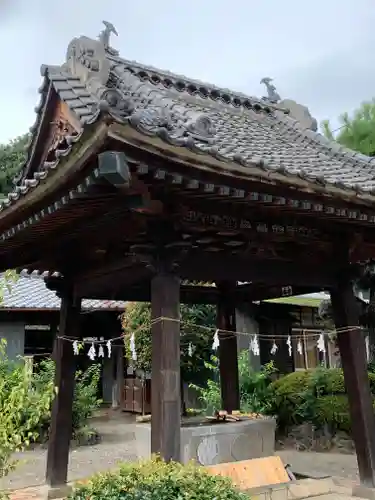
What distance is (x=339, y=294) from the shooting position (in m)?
7.69

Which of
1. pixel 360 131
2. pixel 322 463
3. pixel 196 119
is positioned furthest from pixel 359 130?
pixel 196 119

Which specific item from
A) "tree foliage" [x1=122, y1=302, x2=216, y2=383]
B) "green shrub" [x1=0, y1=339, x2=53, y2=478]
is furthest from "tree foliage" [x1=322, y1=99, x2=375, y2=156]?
"green shrub" [x1=0, y1=339, x2=53, y2=478]

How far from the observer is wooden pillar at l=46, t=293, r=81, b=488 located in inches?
298

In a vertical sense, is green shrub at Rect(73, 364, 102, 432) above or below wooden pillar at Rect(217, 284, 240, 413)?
below

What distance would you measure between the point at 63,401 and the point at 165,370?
2.77m

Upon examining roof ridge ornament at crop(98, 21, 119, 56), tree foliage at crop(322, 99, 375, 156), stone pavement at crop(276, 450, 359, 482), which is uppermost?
tree foliage at crop(322, 99, 375, 156)

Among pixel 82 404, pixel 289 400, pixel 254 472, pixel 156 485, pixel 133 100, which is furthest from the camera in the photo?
pixel 82 404

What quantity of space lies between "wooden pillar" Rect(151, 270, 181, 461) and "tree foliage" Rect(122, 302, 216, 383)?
31.6 feet

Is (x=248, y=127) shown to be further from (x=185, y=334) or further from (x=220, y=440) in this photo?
(x=185, y=334)

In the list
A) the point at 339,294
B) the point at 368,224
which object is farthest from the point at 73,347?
the point at 368,224

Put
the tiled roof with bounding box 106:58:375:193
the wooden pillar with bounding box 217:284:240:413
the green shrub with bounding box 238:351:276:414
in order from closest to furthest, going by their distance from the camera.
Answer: the tiled roof with bounding box 106:58:375:193
the wooden pillar with bounding box 217:284:240:413
the green shrub with bounding box 238:351:276:414

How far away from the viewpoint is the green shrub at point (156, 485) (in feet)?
14.2

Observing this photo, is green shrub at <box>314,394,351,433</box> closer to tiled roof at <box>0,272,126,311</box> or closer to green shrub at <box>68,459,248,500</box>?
tiled roof at <box>0,272,126,311</box>

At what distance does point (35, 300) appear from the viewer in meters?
18.2
